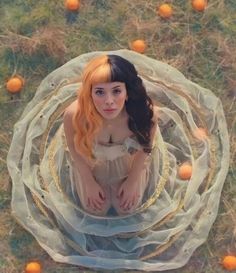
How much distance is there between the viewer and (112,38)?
4.27 metres

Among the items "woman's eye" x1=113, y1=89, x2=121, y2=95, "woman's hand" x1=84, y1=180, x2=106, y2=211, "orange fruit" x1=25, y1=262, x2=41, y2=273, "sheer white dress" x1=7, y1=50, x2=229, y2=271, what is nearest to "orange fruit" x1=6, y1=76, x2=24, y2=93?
"sheer white dress" x1=7, y1=50, x2=229, y2=271

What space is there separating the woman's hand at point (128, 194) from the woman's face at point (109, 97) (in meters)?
0.68

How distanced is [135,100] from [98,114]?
198 mm

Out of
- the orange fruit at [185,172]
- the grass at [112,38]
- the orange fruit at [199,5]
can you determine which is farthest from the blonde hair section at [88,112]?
the orange fruit at [199,5]

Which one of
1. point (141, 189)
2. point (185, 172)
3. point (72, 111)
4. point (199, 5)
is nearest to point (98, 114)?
point (72, 111)

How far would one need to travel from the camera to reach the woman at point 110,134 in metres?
2.83

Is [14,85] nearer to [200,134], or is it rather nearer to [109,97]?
[200,134]

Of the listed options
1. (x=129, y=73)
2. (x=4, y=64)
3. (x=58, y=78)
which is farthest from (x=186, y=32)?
(x=129, y=73)

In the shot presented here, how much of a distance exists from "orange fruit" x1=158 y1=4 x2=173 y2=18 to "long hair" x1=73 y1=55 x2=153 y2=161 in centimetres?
138

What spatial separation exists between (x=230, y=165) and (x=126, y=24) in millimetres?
1245

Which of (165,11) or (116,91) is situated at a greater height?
(116,91)

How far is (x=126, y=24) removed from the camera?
430cm

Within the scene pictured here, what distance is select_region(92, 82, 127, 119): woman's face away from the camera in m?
2.83

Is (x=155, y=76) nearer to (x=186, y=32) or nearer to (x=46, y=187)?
(x=186, y=32)
